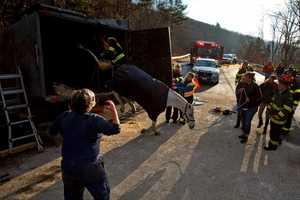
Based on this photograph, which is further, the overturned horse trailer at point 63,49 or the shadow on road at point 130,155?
the overturned horse trailer at point 63,49

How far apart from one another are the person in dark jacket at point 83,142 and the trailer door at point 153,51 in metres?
5.99

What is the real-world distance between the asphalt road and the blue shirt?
5.59ft

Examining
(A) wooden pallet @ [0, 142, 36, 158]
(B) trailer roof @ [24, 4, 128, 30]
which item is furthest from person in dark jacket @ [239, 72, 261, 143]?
(A) wooden pallet @ [0, 142, 36, 158]

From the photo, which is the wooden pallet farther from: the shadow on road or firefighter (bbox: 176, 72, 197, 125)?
firefighter (bbox: 176, 72, 197, 125)

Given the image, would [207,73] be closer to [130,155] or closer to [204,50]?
[204,50]

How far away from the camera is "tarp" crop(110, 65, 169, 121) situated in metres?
6.91

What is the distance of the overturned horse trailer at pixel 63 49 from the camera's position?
6.62m

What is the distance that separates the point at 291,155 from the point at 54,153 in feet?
18.4

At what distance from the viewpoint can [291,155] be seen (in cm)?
654

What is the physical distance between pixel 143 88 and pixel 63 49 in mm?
4328

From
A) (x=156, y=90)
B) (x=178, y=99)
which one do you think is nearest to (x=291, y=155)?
(x=178, y=99)

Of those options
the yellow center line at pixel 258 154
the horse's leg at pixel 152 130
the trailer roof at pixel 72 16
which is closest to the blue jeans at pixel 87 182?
the yellow center line at pixel 258 154

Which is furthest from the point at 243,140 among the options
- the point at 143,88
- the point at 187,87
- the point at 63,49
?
the point at 63,49

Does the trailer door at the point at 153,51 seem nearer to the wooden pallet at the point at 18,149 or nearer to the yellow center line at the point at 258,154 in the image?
the yellow center line at the point at 258,154
